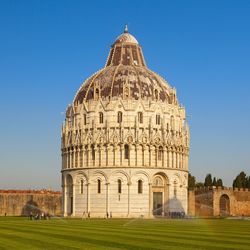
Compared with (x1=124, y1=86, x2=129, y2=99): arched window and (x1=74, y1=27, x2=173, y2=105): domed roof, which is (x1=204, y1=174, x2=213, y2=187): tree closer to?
(x1=74, y1=27, x2=173, y2=105): domed roof

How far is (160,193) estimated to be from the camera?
3782 inches

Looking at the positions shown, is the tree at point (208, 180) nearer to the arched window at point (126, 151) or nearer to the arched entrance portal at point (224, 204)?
the arched entrance portal at point (224, 204)

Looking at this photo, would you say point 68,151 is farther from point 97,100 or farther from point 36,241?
point 36,241

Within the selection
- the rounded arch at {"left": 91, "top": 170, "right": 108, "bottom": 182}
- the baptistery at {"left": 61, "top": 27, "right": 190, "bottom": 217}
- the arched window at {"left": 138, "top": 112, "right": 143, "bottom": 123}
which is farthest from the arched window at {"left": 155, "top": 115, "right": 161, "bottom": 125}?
the rounded arch at {"left": 91, "top": 170, "right": 108, "bottom": 182}

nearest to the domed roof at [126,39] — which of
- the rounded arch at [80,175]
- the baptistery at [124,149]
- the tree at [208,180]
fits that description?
the baptistery at [124,149]

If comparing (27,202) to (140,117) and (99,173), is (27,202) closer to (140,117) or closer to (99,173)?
(99,173)

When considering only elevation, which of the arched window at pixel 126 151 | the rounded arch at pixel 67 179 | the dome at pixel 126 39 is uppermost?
the dome at pixel 126 39

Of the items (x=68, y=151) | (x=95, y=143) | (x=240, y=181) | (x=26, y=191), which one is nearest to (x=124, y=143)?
(x=95, y=143)

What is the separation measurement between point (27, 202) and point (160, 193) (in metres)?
29.6

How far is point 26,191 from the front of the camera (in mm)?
114500

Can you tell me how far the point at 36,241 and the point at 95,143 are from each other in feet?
205

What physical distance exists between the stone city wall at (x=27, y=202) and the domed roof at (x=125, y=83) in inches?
902

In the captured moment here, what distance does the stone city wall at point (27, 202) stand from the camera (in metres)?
110

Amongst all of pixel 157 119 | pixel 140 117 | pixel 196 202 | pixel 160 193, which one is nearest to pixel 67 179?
pixel 160 193
